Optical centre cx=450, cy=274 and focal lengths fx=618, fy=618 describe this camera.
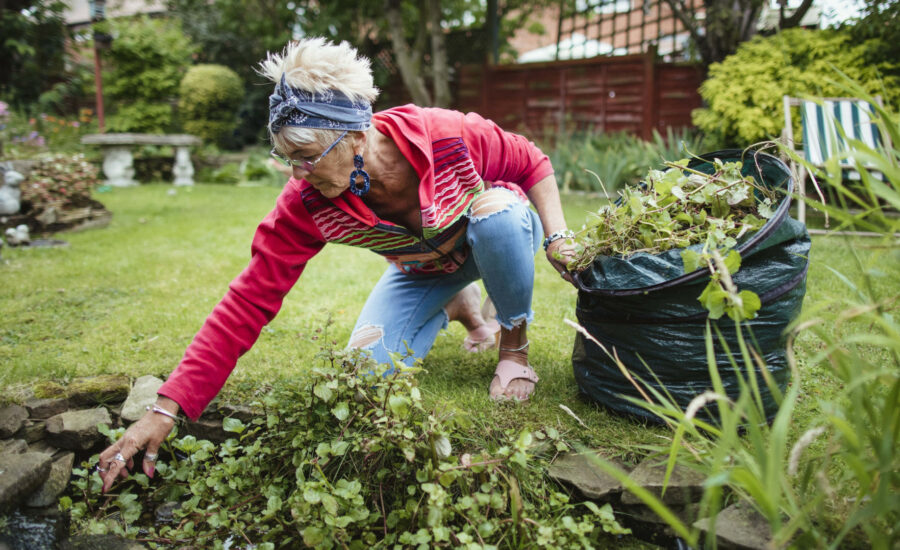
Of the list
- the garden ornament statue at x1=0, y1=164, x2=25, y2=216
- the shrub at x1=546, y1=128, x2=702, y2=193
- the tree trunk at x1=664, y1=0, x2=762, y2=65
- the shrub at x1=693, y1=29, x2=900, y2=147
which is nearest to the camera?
the garden ornament statue at x1=0, y1=164, x2=25, y2=216

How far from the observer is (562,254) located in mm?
1972

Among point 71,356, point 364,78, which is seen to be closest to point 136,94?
point 71,356

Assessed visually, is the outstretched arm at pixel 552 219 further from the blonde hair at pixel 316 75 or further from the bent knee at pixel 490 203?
the blonde hair at pixel 316 75

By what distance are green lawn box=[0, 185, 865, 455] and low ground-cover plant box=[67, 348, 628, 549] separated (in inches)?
6.5

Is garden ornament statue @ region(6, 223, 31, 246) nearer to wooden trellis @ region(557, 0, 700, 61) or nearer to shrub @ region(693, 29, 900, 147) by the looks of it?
shrub @ region(693, 29, 900, 147)

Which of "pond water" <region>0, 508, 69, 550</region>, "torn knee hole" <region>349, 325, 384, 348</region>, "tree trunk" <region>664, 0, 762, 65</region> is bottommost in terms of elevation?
"pond water" <region>0, 508, 69, 550</region>

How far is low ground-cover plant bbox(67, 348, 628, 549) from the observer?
1.49 meters

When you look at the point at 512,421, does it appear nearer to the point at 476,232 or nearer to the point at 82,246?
the point at 476,232

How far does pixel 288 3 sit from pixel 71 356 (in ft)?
36.4

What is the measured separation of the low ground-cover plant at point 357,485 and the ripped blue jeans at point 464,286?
0.44 metres

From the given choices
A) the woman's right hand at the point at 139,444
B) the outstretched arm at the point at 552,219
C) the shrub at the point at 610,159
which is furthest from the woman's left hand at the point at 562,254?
the shrub at the point at 610,159

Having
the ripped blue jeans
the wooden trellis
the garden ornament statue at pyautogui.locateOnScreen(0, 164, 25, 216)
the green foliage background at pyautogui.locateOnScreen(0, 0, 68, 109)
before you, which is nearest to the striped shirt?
the ripped blue jeans

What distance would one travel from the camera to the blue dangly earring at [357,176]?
6.06 feet

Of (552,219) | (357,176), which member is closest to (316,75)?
(357,176)
